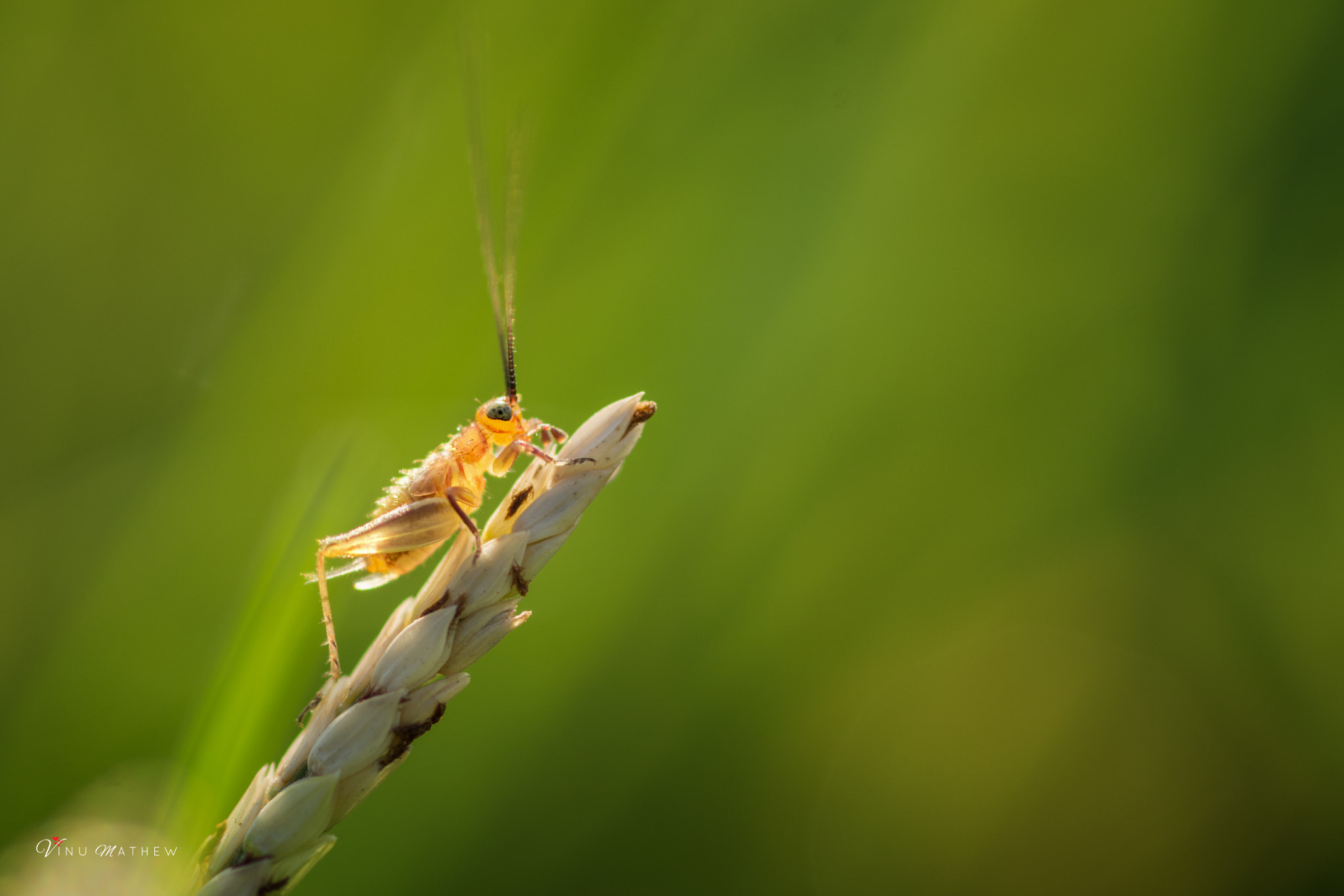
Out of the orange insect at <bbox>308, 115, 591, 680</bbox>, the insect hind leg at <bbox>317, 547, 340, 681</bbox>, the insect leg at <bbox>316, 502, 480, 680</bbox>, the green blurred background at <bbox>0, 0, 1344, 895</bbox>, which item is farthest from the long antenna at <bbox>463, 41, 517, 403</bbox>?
the insect hind leg at <bbox>317, 547, 340, 681</bbox>

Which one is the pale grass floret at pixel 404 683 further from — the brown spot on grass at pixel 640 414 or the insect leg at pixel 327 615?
the insect leg at pixel 327 615

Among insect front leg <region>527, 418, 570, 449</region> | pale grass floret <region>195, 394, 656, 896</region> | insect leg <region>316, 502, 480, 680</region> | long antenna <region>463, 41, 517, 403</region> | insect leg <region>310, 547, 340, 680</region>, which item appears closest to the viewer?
pale grass floret <region>195, 394, 656, 896</region>

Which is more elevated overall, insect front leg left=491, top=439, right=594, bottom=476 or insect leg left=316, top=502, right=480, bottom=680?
insect front leg left=491, top=439, right=594, bottom=476

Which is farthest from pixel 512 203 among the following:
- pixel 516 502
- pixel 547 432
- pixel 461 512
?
pixel 547 432

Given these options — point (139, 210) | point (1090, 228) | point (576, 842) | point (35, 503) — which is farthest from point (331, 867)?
point (1090, 228)

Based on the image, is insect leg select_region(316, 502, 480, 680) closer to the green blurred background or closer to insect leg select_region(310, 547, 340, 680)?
insect leg select_region(310, 547, 340, 680)

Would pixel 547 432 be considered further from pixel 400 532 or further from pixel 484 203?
pixel 484 203
